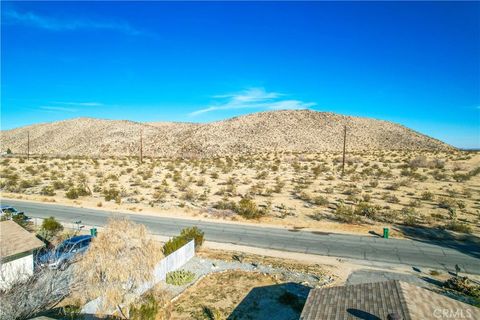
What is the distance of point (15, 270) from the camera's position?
14586 millimetres

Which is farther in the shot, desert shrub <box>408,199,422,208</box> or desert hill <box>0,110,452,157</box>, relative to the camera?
desert hill <box>0,110,452,157</box>

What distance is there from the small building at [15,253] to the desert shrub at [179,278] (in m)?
6.35

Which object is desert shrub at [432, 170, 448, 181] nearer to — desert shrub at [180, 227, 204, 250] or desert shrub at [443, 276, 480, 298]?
desert shrub at [443, 276, 480, 298]

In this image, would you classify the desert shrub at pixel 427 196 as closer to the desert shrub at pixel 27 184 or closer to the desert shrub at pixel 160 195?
the desert shrub at pixel 160 195

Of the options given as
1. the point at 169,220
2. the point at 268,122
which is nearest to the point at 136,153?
the point at 268,122

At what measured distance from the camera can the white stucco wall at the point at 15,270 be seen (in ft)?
43.3

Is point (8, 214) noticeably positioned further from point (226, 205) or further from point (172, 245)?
point (226, 205)

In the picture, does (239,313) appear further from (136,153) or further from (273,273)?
(136,153)

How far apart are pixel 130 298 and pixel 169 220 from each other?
58.2ft

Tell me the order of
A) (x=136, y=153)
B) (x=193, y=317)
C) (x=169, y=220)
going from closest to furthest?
(x=193, y=317), (x=169, y=220), (x=136, y=153)

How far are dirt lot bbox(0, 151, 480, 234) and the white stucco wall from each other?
17.4 meters

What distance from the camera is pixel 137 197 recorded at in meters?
39.4

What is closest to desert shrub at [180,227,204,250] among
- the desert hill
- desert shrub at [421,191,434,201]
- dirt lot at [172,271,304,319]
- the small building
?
dirt lot at [172,271,304,319]

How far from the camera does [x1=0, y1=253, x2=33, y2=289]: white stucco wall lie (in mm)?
13193
